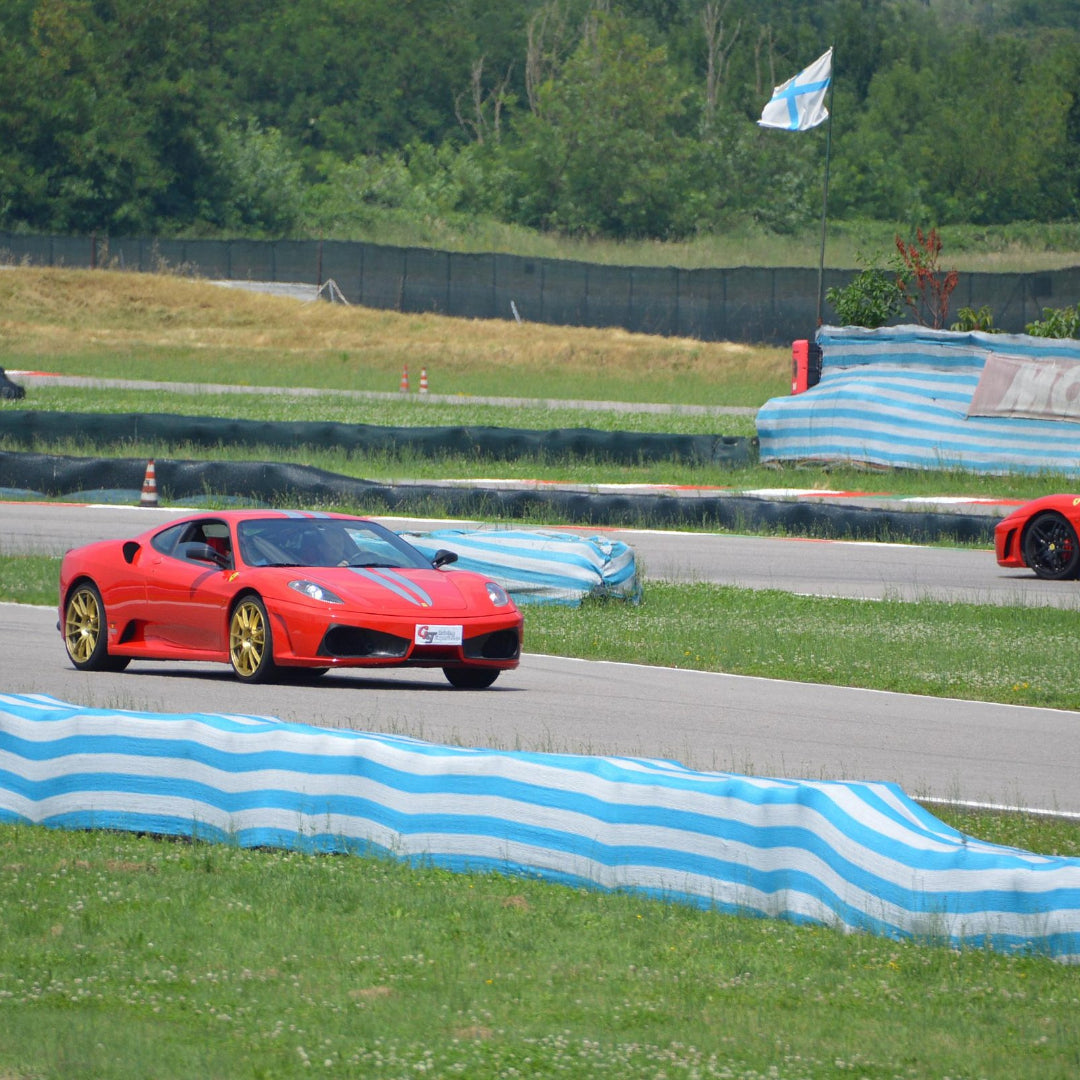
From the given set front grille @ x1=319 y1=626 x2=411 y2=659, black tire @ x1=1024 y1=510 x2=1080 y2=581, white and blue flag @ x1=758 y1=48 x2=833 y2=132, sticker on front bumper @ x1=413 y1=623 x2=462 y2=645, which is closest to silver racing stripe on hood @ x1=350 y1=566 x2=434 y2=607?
sticker on front bumper @ x1=413 y1=623 x2=462 y2=645

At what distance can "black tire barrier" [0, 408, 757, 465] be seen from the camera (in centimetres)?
2662

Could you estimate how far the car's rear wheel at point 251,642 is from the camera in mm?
10797

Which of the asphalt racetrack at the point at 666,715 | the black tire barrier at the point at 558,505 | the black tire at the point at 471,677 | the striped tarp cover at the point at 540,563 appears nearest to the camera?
the asphalt racetrack at the point at 666,715

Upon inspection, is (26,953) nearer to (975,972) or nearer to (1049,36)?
(975,972)

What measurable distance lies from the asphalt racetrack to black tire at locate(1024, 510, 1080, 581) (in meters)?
6.36

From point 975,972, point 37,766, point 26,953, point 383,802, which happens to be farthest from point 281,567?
point 975,972

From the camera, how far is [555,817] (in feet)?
20.4

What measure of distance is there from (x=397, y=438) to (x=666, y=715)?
57.0 feet

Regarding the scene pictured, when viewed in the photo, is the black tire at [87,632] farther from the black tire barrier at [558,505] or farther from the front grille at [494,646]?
the black tire barrier at [558,505]

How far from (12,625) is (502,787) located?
8.57m

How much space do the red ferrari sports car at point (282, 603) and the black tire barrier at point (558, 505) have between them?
9.28 metres

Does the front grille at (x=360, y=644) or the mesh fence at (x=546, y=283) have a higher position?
the mesh fence at (x=546, y=283)

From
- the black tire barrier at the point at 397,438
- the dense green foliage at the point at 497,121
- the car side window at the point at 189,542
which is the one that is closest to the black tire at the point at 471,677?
the car side window at the point at 189,542

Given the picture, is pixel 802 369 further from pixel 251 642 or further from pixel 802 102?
pixel 251 642
